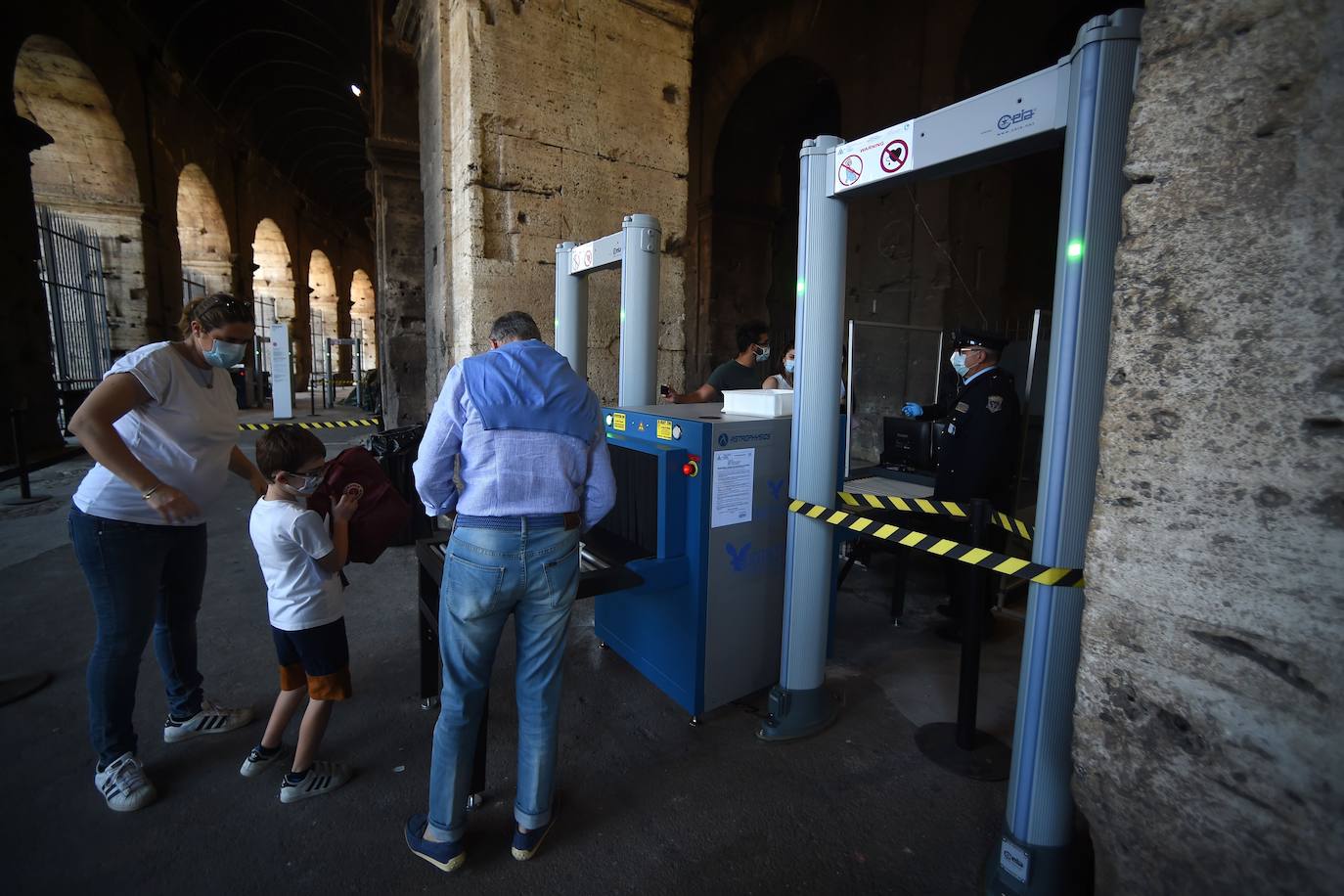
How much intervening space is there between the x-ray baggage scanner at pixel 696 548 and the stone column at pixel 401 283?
24.3 feet

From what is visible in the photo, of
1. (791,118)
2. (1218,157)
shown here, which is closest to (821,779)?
(1218,157)

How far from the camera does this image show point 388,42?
8.71 meters

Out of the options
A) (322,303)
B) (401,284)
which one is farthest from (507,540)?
(322,303)

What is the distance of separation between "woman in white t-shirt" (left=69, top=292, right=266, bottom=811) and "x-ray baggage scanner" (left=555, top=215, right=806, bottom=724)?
5.02ft

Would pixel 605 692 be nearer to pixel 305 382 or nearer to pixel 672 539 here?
pixel 672 539

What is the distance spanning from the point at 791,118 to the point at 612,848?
12.0 metres

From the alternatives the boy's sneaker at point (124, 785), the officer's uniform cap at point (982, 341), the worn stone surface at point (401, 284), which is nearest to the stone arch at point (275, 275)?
the worn stone surface at point (401, 284)

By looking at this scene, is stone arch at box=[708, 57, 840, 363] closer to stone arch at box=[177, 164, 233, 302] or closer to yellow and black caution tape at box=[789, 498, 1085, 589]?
yellow and black caution tape at box=[789, 498, 1085, 589]

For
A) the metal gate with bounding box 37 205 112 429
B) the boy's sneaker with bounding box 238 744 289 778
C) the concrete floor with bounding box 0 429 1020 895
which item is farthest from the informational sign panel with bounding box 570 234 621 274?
the metal gate with bounding box 37 205 112 429

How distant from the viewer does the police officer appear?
385 cm

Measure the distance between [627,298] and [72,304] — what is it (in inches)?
450

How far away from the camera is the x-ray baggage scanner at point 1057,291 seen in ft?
5.47

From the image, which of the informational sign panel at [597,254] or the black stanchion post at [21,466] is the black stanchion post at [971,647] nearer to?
the informational sign panel at [597,254]

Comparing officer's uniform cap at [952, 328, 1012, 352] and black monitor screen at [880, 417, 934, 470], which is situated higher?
officer's uniform cap at [952, 328, 1012, 352]
